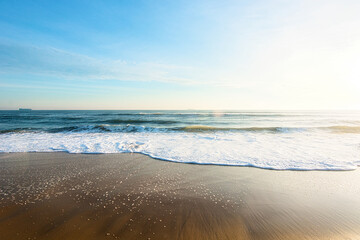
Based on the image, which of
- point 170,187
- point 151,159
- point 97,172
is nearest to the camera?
point 170,187

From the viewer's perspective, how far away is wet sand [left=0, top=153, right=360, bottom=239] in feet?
8.53

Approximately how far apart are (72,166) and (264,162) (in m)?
6.48

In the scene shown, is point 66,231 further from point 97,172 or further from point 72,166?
point 72,166

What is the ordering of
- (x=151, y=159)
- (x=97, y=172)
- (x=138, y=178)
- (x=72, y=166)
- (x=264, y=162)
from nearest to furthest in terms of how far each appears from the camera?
(x=138, y=178) < (x=97, y=172) < (x=72, y=166) < (x=264, y=162) < (x=151, y=159)

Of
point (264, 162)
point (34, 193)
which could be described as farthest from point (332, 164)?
point (34, 193)

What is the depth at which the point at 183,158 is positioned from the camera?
21.0 feet

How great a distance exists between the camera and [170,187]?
405cm

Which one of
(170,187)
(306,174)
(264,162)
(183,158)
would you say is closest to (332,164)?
(306,174)

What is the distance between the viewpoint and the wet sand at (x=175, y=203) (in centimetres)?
260

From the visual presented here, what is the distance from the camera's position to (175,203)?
132 inches

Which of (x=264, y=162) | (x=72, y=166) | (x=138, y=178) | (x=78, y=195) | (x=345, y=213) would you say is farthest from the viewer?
(x=264, y=162)

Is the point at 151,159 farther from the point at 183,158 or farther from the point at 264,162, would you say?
the point at 264,162

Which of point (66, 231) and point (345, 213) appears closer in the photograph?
point (66, 231)

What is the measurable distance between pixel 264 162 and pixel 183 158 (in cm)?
287
